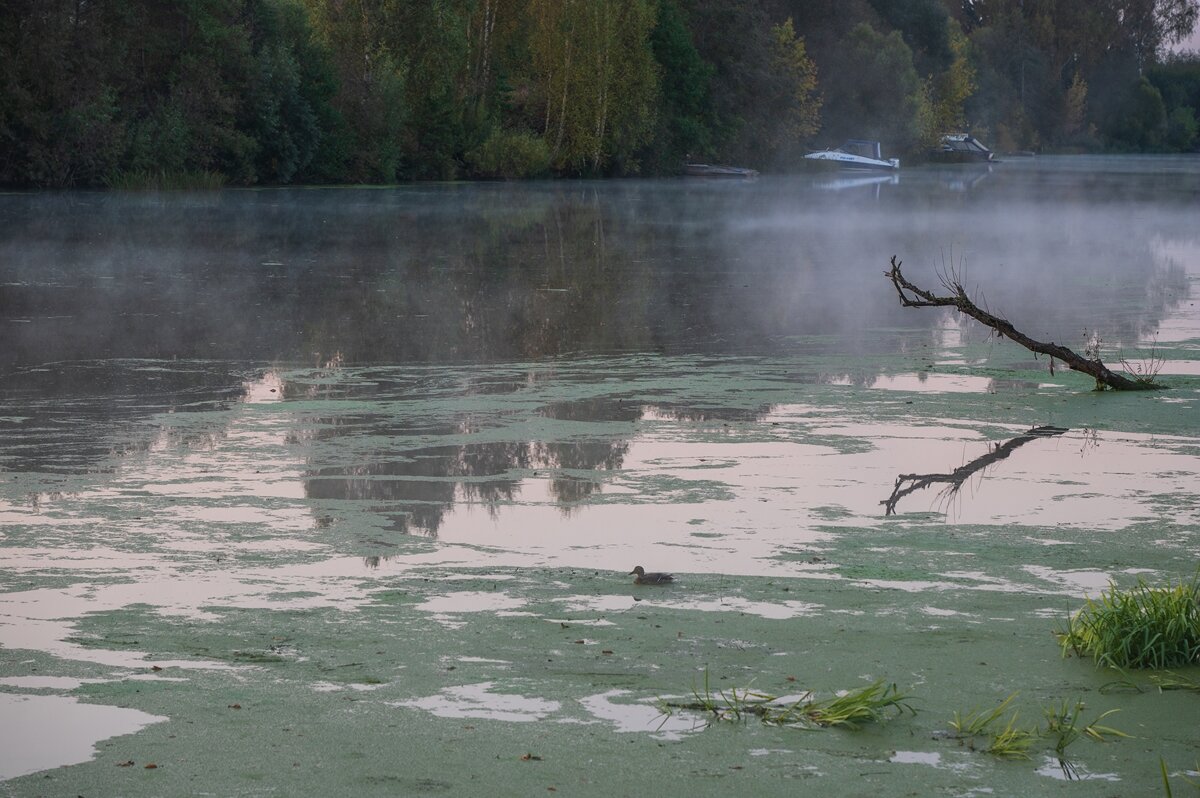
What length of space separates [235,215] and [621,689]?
29034mm

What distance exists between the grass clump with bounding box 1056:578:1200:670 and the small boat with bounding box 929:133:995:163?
299 ft

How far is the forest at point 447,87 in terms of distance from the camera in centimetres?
4303

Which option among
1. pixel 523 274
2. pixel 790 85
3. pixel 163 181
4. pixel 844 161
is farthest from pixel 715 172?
pixel 523 274

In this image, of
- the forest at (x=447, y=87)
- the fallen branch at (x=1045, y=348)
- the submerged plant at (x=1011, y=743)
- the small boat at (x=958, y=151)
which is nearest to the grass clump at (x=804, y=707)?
the submerged plant at (x=1011, y=743)

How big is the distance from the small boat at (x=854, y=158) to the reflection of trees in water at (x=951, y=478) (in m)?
69.2

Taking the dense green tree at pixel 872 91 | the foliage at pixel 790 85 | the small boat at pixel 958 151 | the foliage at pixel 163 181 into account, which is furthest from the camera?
the small boat at pixel 958 151

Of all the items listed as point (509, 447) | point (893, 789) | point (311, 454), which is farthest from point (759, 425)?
point (893, 789)

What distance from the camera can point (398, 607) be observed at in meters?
5.71

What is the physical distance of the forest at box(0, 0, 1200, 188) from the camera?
43.0m

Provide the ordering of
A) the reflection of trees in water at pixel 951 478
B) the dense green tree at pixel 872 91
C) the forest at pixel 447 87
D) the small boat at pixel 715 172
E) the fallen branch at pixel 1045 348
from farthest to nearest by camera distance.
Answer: the dense green tree at pixel 872 91 → the small boat at pixel 715 172 → the forest at pixel 447 87 → the fallen branch at pixel 1045 348 → the reflection of trees in water at pixel 951 478

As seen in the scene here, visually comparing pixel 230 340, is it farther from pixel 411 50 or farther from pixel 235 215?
pixel 411 50

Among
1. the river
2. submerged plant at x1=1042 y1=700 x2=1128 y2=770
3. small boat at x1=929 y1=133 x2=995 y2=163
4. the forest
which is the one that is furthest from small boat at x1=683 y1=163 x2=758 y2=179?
submerged plant at x1=1042 y1=700 x2=1128 y2=770

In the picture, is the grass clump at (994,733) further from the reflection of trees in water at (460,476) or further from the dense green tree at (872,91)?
the dense green tree at (872,91)

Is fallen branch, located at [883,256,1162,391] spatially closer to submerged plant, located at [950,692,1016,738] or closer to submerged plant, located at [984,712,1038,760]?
submerged plant, located at [950,692,1016,738]
